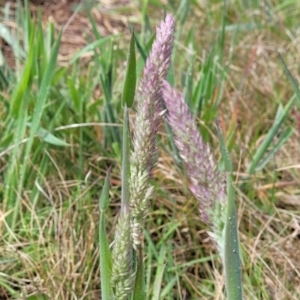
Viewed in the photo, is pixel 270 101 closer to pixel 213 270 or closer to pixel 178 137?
pixel 213 270

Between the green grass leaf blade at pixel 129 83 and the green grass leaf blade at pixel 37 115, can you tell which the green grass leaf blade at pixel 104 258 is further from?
the green grass leaf blade at pixel 37 115

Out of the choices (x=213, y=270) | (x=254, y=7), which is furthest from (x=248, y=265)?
(x=254, y=7)

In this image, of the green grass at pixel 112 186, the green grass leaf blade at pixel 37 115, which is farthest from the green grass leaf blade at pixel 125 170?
the green grass leaf blade at pixel 37 115

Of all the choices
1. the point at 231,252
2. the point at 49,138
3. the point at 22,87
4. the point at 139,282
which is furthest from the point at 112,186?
the point at 231,252

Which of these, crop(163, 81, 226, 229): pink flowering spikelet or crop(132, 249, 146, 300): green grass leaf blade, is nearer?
crop(163, 81, 226, 229): pink flowering spikelet

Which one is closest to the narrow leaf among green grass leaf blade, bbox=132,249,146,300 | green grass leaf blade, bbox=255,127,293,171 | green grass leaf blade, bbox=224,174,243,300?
green grass leaf blade, bbox=255,127,293,171

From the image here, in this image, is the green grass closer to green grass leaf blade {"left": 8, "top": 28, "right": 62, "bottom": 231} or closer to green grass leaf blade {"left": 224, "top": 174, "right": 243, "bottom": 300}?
green grass leaf blade {"left": 8, "top": 28, "right": 62, "bottom": 231}
